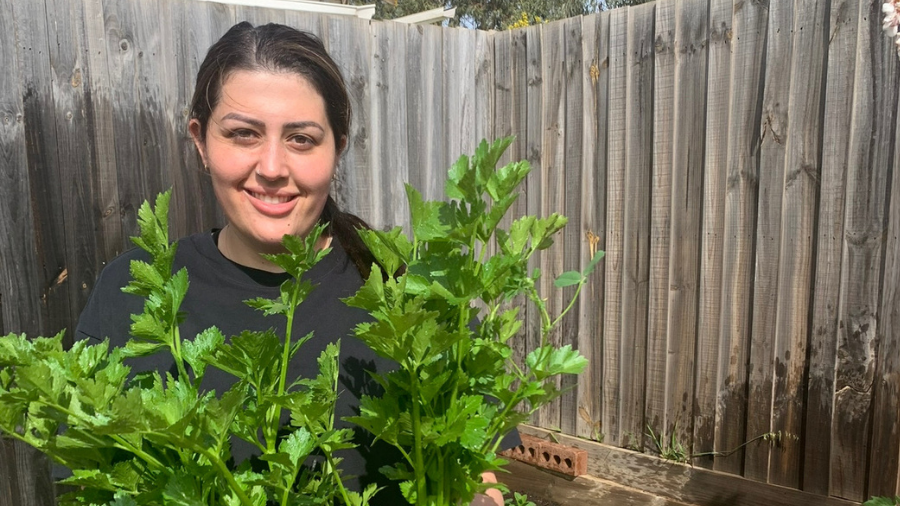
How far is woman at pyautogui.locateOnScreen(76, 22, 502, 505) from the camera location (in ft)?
3.58

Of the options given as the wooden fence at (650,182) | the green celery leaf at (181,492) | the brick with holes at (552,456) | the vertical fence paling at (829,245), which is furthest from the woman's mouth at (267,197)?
the brick with holes at (552,456)

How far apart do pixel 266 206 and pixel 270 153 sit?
102mm

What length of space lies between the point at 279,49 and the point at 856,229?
85.8 inches

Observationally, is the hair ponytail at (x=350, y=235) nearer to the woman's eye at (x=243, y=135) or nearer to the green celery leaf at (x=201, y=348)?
the woman's eye at (x=243, y=135)

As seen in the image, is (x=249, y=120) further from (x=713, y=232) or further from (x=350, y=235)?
(x=713, y=232)

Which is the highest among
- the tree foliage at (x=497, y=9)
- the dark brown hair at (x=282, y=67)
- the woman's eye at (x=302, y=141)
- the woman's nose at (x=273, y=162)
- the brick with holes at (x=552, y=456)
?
the tree foliage at (x=497, y=9)

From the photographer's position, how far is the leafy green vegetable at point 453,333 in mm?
519

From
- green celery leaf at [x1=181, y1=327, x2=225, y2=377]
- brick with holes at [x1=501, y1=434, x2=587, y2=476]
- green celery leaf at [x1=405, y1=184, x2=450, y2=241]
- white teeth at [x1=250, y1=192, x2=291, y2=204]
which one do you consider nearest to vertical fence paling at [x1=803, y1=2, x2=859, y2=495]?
brick with holes at [x1=501, y1=434, x2=587, y2=476]

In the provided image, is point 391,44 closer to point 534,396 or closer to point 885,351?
point 885,351

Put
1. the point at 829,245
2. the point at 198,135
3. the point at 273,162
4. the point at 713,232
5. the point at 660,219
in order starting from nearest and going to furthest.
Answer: the point at 273,162 → the point at 198,135 → the point at 829,245 → the point at 713,232 → the point at 660,219

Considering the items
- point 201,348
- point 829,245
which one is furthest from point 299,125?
point 829,245

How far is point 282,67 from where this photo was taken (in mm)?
1184

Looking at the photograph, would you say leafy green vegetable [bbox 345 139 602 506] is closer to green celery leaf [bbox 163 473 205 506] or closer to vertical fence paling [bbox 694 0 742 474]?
green celery leaf [bbox 163 473 205 506]

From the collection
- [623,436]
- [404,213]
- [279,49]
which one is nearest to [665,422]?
[623,436]
